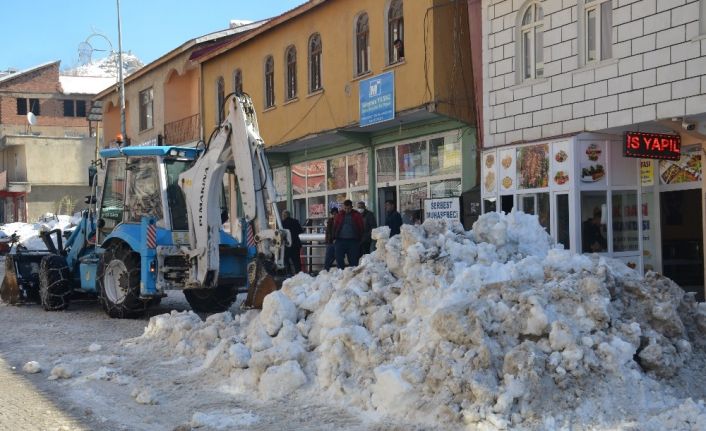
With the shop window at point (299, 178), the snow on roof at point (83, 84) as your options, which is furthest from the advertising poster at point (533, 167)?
the snow on roof at point (83, 84)

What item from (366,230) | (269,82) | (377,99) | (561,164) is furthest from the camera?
(269,82)

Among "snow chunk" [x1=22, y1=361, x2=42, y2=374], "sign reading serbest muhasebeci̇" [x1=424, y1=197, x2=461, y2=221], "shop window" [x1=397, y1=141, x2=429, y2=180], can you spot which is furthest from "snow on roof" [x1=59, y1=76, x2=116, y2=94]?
"snow chunk" [x1=22, y1=361, x2=42, y2=374]

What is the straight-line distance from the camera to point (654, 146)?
1311 cm

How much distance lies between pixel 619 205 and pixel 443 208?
374 cm

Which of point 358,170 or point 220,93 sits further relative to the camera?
point 220,93

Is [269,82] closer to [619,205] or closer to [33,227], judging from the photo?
[619,205]

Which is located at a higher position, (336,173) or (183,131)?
(183,131)

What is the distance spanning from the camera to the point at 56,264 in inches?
548

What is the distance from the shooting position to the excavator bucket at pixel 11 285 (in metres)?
14.9

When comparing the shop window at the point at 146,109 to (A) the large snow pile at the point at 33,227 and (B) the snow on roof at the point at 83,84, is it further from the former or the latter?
(B) the snow on roof at the point at 83,84

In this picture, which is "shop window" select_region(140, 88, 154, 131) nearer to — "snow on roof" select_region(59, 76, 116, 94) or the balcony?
the balcony

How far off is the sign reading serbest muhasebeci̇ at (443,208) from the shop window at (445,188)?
389mm

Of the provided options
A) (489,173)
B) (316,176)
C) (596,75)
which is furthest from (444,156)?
(316,176)

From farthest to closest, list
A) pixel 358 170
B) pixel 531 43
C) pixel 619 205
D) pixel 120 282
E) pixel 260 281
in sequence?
pixel 358 170
pixel 531 43
pixel 619 205
pixel 120 282
pixel 260 281
